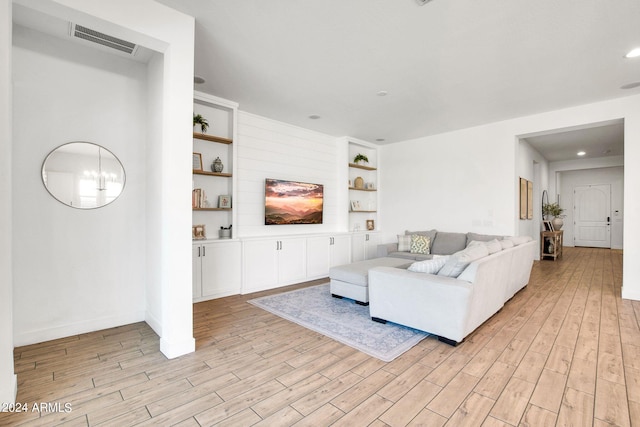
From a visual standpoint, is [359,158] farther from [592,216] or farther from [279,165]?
[592,216]

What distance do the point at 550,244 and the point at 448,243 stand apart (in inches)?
160

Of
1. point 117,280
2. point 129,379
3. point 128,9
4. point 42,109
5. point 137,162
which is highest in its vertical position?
point 128,9

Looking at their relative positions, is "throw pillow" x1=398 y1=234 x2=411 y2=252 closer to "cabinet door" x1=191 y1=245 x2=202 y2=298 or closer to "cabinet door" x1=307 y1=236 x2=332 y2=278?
"cabinet door" x1=307 y1=236 x2=332 y2=278

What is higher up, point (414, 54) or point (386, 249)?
point (414, 54)

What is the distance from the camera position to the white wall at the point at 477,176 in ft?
13.9

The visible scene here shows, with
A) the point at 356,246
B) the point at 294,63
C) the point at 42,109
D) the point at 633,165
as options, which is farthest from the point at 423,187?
the point at 42,109

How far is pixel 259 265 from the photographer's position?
182 inches

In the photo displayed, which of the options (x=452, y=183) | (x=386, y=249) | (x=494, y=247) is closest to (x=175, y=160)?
(x=494, y=247)

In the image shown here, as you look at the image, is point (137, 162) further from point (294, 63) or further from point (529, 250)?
point (529, 250)

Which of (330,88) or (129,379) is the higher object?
(330,88)

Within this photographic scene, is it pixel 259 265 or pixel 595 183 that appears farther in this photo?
pixel 595 183

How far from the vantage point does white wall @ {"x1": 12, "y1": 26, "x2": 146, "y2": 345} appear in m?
2.68

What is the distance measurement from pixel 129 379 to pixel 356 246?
4.63 m

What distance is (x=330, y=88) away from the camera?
393 centimetres
